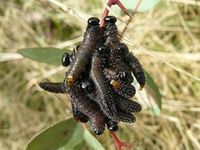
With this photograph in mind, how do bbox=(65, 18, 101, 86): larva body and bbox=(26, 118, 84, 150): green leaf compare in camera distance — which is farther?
bbox=(26, 118, 84, 150): green leaf

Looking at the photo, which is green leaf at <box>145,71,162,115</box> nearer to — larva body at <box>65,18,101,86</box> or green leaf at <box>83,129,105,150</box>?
green leaf at <box>83,129,105,150</box>

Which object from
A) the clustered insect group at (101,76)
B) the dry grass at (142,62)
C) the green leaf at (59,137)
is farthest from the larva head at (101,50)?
the dry grass at (142,62)

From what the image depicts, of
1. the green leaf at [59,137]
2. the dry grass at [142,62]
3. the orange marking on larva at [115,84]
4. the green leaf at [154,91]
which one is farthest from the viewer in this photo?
the dry grass at [142,62]

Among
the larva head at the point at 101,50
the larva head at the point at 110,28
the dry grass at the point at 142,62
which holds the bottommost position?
the dry grass at the point at 142,62

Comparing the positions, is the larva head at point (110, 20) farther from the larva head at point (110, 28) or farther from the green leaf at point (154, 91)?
the green leaf at point (154, 91)

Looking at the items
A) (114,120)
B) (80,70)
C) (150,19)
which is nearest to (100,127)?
(114,120)

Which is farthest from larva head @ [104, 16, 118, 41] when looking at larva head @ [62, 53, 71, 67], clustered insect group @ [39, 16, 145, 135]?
larva head @ [62, 53, 71, 67]

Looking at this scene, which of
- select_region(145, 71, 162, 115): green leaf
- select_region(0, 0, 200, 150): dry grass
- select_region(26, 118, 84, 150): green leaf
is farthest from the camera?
select_region(0, 0, 200, 150): dry grass
